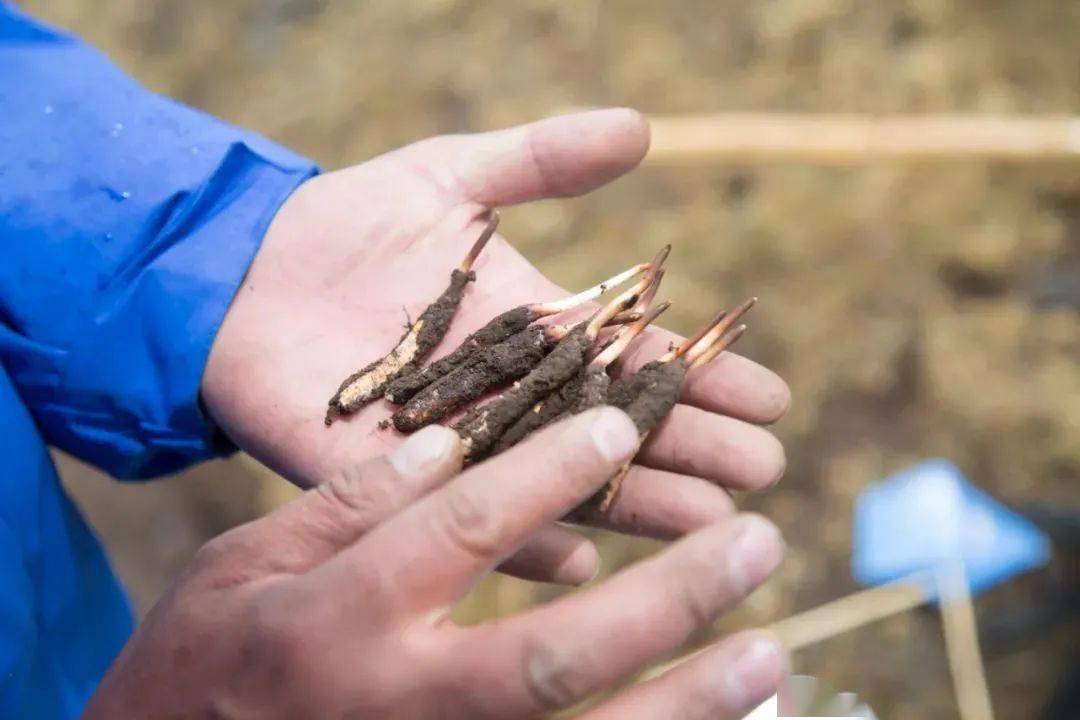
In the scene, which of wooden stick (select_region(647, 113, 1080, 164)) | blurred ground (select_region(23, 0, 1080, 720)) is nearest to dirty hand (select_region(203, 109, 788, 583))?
blurred ground (select_region(23, 0, 1080, 720))

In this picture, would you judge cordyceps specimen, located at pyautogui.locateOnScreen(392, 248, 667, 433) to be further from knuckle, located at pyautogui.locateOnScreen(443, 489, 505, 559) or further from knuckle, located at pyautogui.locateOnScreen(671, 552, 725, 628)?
knuckle, located at pyautogui.locateOnScreen(671, 552, 725, 628)

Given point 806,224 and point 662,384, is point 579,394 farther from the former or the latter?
point 806,224

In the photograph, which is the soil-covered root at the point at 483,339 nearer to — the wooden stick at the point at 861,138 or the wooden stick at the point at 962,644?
the wooden stick at the point at 962,644

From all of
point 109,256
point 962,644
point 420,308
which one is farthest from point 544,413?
point 962,644

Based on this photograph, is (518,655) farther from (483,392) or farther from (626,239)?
(626,239)

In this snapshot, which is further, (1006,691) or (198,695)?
(1006,691)

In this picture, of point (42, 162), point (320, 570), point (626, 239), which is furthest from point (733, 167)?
point (320, 570)
